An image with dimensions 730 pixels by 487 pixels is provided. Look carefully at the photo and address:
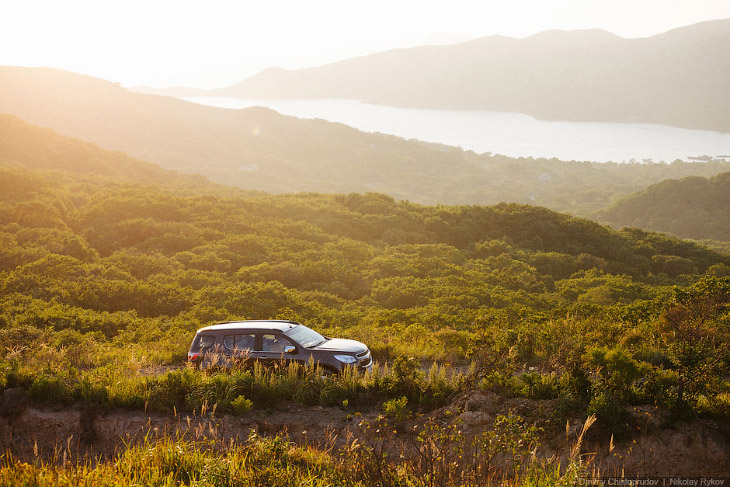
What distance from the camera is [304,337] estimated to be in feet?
42.2

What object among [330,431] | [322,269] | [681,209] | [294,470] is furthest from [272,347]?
[681,209]

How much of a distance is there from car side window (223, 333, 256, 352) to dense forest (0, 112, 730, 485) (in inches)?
30.6

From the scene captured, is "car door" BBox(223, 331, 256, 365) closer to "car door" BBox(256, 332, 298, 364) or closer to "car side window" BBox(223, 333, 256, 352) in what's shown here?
"car side window" BBox(223, 333, 256, 352)

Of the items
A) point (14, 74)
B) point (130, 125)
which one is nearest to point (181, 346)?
point (130, 125)

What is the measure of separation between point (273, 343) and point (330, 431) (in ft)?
12.8

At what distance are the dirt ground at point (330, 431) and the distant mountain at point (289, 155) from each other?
9178 cm

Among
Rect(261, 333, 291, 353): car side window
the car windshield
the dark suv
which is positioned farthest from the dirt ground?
the car windshield

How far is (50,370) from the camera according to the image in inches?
446

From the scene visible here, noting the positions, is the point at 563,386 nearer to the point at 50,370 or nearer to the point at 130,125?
the point at 50,370

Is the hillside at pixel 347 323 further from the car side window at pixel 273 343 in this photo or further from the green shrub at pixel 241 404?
the car side window at pixel 273 343

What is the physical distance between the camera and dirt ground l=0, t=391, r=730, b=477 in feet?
23.1

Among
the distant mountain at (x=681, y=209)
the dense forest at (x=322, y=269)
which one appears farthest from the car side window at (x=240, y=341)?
the distant mountain at (x=681, y=209)

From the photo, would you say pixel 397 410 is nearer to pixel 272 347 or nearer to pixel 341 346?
pixel 341 346

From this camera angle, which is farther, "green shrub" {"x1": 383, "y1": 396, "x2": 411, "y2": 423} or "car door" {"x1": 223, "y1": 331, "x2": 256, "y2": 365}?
"car door" {"x1": 223, "y1": 331, "x2": 256, "y2": 365}
